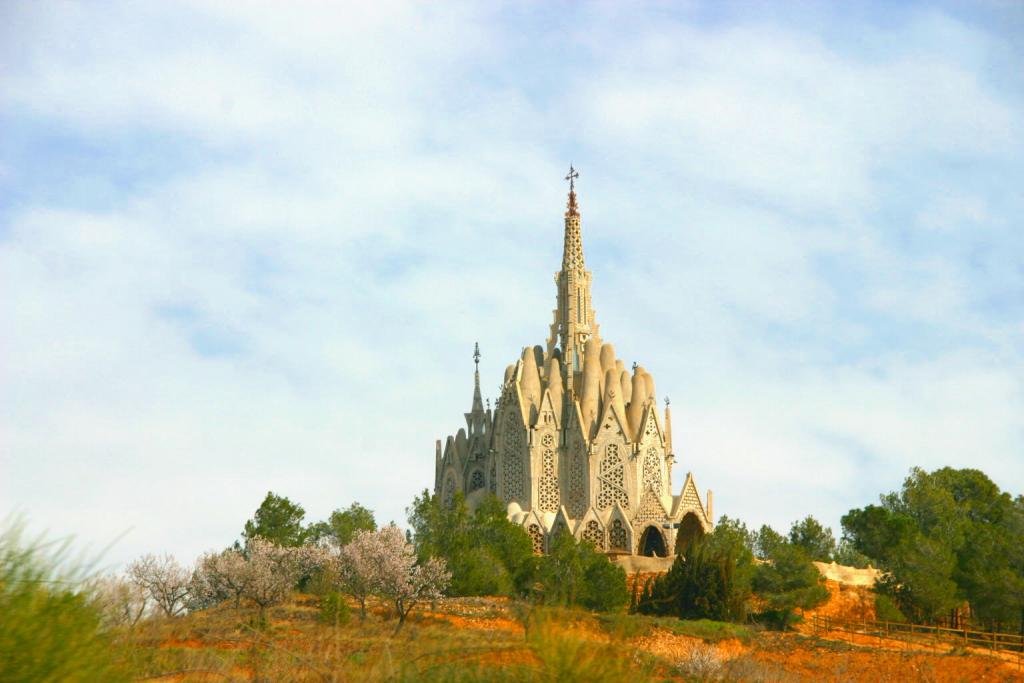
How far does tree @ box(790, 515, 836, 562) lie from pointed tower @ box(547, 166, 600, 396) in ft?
65.7

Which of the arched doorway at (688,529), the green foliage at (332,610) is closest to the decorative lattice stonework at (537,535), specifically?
the arched doorway at (688,529)

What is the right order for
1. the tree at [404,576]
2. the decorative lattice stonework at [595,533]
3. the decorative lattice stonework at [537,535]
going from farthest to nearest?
1. the decorative lattice stonework at [595,533]
2. the decorative lattice stonework at [537,535]
3. the tree at [404,576]

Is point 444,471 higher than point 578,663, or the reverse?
point 444,471

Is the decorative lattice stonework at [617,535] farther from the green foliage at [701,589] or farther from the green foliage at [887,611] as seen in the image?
the green foliage at [887,611]

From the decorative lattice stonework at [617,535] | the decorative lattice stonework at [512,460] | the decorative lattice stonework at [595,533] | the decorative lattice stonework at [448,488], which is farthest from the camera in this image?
the decorative lattice stonework at [448,488]

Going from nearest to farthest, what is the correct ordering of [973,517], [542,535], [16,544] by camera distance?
1. [16,544]
2. [542,535]
3. [973,517]

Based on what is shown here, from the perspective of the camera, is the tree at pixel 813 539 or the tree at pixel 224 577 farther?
the tree at pixel 813 539

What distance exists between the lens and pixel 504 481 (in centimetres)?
5000

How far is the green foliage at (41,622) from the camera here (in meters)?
7.75

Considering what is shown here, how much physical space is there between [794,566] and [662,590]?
8307mm

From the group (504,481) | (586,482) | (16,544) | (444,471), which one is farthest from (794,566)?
(16,544)

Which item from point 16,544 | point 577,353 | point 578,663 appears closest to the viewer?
point 16,544

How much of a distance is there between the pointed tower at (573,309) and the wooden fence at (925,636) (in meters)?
15.4

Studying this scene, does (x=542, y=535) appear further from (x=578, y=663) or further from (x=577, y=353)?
(x=578, y=663)
